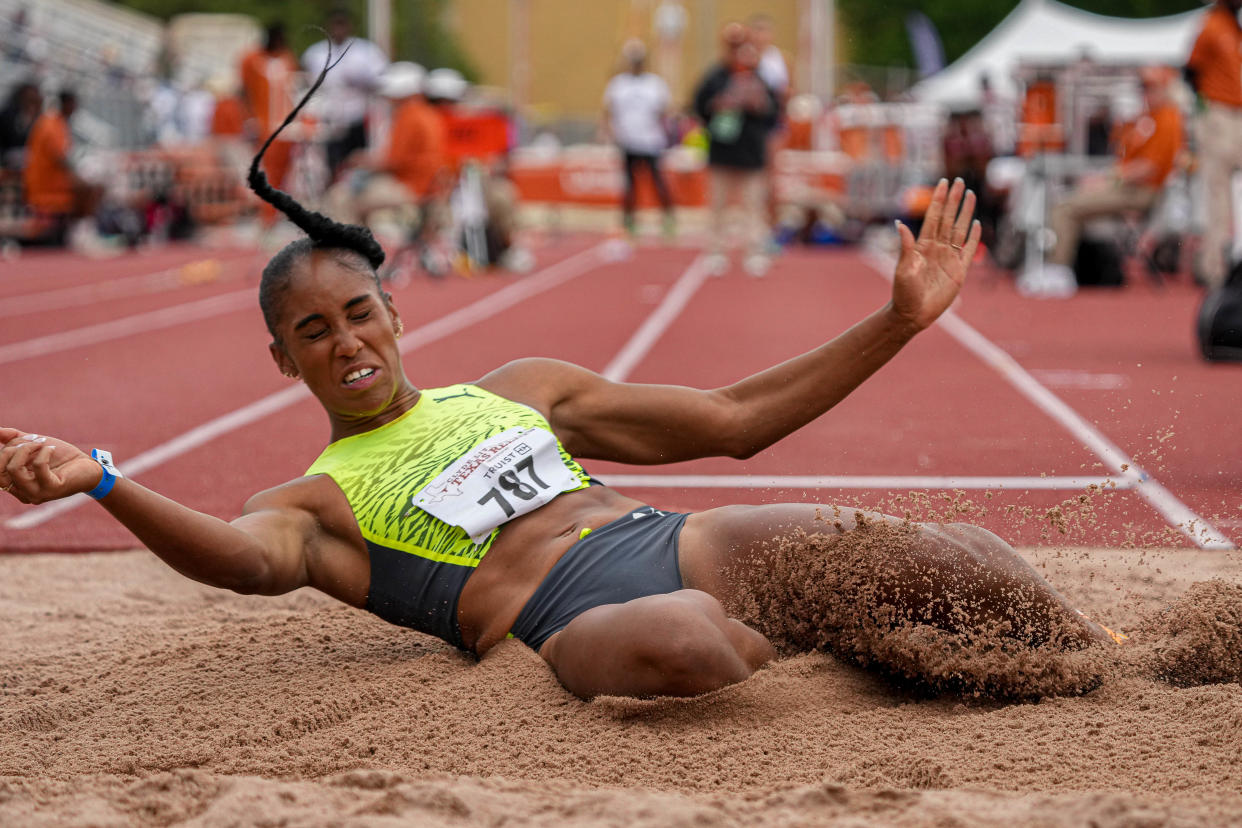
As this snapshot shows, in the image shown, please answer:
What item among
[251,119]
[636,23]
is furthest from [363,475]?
[636,23]

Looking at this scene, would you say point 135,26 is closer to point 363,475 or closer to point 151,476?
point 151,476

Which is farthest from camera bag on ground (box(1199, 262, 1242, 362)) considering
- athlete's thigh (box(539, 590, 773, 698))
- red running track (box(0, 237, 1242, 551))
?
athlete's thigh (box(539, 590, 773, 698))

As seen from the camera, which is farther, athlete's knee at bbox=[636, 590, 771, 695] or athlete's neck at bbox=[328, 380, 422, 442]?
athlete's neck at bbox=[328, 380, 422, 442]

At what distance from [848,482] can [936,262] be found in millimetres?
1906

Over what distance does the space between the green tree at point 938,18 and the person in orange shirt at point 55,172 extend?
1122 inches

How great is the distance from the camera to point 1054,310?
10.8 meters

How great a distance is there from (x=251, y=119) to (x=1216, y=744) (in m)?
14.5

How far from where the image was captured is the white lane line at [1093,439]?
4113mm

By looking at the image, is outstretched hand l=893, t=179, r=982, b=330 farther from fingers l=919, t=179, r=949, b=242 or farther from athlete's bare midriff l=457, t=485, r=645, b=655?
athlete's bare midriff l=457, t=485, r=645, b=655

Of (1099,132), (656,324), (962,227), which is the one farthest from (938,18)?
(962,227)

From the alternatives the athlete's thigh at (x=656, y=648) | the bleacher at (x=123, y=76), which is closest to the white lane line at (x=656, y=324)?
the athlete's thigh at (x=656, y=648)

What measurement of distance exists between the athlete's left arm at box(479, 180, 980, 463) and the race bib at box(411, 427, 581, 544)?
7.5 inches

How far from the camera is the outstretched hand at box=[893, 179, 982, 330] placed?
123 inches

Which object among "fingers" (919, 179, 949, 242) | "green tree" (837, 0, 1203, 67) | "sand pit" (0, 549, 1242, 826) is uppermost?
"green tree" (837, 0, 1203, 67)
